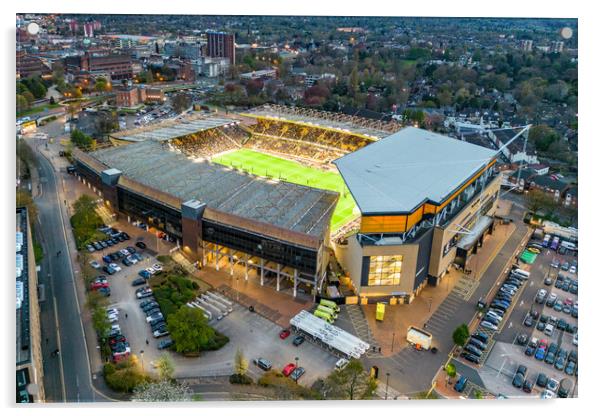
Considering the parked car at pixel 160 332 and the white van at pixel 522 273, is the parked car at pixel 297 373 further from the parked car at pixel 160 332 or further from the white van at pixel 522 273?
the white van at pixel 522 273

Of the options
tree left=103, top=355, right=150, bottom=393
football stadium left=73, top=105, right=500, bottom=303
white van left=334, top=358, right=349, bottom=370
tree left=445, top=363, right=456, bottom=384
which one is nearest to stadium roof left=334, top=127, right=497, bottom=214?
football stadium left=73, top=105, right=500, bottom=303

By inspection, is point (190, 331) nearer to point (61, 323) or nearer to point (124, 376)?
point (124, 376)

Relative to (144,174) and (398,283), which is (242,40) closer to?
(144,174)

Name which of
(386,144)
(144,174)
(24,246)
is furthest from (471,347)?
(144,174)

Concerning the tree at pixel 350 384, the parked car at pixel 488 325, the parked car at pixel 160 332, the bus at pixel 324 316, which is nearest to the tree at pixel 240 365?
the tree at pixel 350 384

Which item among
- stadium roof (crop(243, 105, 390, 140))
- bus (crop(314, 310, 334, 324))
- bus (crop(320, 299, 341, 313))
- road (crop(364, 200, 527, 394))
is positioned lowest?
road (crop(364, 200, 527, 394))

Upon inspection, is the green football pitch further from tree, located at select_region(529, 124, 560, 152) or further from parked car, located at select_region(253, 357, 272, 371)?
tree, located at select_region(529, 124, 560, 152)

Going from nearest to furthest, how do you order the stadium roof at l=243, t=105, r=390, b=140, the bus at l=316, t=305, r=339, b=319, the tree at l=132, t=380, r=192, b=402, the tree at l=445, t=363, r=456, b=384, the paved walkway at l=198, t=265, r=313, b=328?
1. the tree at l=132, t=380, r=192, b=402
2. the tree at l=445, t=363, r=456, b=384
3. the bus at l=316, t=305, r=339, b=319
4. the paved walkway at l=198, t=265, r=313, b=328
5. the stadium roof at l=243, t=105, r=390, b=140
